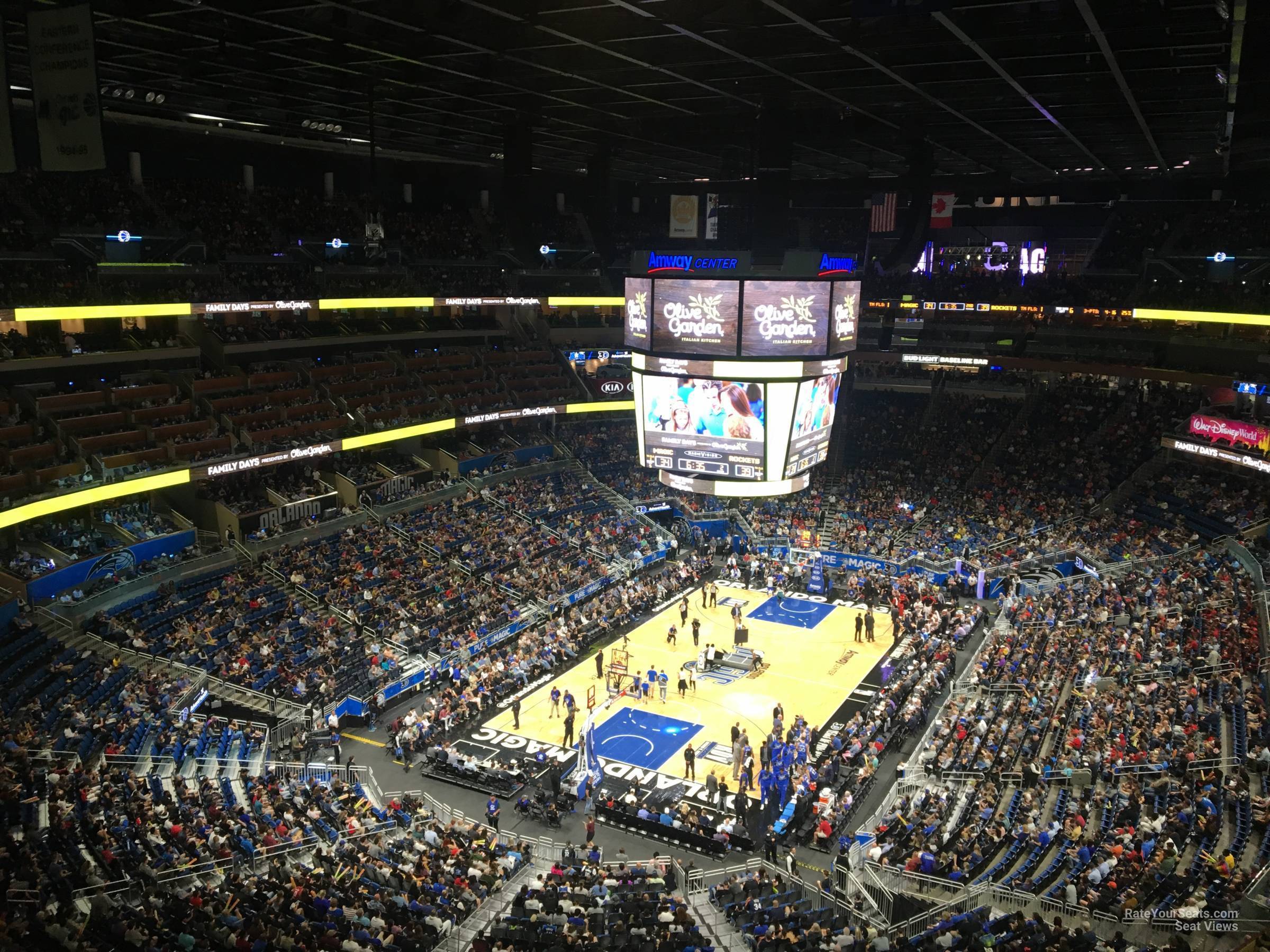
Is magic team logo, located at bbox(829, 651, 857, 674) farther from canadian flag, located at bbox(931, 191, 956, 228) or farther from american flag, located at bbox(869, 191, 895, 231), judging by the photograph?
american flag, located at bbox(869, 191, 895, 231)

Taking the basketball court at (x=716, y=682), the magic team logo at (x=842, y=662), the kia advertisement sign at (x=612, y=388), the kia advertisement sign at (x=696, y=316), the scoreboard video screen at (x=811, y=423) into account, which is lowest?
the basketball court at (x=716, y=682)

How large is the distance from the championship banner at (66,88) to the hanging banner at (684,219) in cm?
1723

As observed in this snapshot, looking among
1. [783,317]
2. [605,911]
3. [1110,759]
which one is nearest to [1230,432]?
[1110,759]

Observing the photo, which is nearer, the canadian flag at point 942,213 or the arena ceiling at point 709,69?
the arena ceiling at point 709,69

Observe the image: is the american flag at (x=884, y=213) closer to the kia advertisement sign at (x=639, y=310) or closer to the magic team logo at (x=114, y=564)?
the kia advertisement sign at (x=639, y=310)

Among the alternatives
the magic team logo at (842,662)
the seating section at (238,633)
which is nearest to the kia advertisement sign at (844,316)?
the magic team logo at (842,662)

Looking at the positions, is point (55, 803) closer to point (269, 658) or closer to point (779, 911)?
point (269, 658)

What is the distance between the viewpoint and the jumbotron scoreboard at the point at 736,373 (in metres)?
21.9

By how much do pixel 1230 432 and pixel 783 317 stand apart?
1848 centimetres

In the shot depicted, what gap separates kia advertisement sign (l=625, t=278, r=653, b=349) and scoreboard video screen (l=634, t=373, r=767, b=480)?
0.93 m

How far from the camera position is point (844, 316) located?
2333cm

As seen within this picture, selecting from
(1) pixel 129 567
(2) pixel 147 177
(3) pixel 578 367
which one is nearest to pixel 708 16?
(1) pixel 129 567

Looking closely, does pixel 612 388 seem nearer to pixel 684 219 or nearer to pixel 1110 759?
pixel 684 219

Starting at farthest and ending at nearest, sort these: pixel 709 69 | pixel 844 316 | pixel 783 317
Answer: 1. pixel 844 316
2. pixel 783 317
3. pixel 709 69
